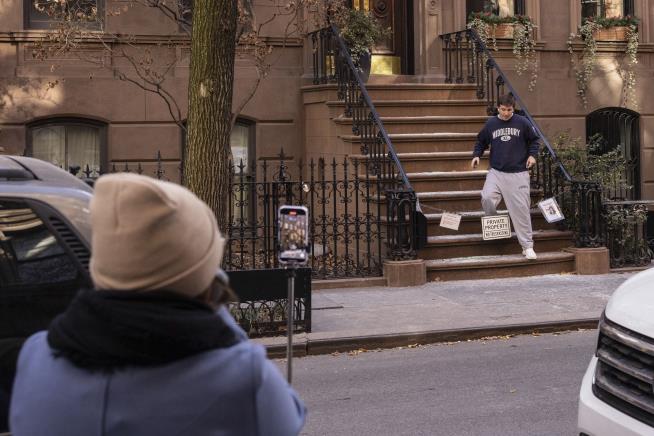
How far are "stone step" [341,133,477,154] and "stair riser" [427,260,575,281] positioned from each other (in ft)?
7.97

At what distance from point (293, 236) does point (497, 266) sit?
8.18 meters

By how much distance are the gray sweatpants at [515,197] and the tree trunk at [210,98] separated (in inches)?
185

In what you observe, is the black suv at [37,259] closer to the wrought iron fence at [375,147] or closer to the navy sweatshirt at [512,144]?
the wrought iron fence at [375,147]

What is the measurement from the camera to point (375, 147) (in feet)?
41.9

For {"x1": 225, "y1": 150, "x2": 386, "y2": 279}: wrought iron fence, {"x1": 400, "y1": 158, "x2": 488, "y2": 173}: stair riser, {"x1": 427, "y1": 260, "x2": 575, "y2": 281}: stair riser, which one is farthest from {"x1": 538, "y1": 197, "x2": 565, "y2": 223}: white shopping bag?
{"x1": 225, "y1": 150, "x2": 386, "y2": 279}: wrought iron fence

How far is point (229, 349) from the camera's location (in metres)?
1.98

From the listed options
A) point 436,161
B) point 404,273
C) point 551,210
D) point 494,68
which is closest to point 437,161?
point 436,161

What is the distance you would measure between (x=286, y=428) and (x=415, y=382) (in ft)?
18.1

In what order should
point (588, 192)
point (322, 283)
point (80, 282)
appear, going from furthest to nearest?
point (588, 192)
point (322, 283)
point (80, 282)

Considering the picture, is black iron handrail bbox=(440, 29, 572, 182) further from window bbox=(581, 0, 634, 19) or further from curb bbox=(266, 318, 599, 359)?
curb bbox=(266, 318, 599, 359)

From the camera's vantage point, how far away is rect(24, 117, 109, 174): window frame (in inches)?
564

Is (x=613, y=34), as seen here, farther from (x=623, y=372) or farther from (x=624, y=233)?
(x=623, y=372)

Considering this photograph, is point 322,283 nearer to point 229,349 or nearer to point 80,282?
point 80,282

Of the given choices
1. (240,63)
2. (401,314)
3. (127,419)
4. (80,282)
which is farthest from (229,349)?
(240,63)
